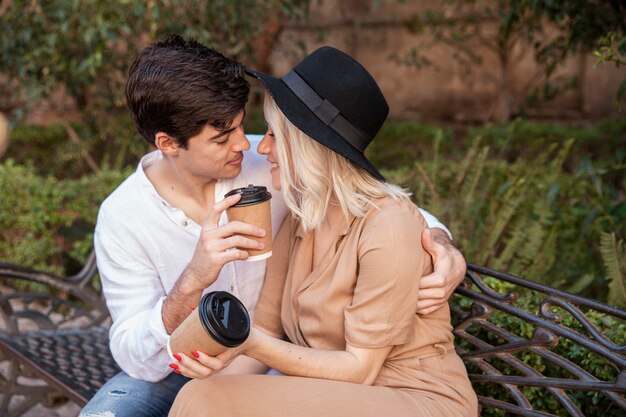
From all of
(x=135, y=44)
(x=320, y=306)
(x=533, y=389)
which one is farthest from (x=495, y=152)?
(x=320, y=306)

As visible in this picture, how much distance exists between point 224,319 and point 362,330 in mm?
464

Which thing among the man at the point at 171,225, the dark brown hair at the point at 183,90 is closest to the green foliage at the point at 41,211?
the man at the point at 171,225

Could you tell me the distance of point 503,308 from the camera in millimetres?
2529

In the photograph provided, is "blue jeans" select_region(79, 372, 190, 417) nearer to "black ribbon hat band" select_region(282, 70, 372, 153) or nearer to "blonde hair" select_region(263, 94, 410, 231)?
"blonde hair" select_region(263, 94, 410, 231)

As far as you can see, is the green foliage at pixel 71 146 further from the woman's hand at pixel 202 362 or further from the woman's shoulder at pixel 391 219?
the woman's hand at pixel 202 362

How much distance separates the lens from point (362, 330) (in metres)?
2.12

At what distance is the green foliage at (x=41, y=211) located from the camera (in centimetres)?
500

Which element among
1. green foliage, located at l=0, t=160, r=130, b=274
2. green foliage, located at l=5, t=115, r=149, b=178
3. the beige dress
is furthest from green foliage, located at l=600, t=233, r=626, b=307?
green foliage, located at l=5, t=115, r=149, b=178

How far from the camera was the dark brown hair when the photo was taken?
7.68 ft

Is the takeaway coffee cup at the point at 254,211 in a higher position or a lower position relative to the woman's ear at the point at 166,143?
lower

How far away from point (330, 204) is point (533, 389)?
40.3 inches

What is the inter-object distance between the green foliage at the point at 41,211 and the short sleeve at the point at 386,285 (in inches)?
126

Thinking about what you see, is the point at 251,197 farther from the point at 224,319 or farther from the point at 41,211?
the point at 41,211

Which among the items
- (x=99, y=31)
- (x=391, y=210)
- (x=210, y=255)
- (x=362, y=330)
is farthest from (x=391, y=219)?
(x=99, y=31)
